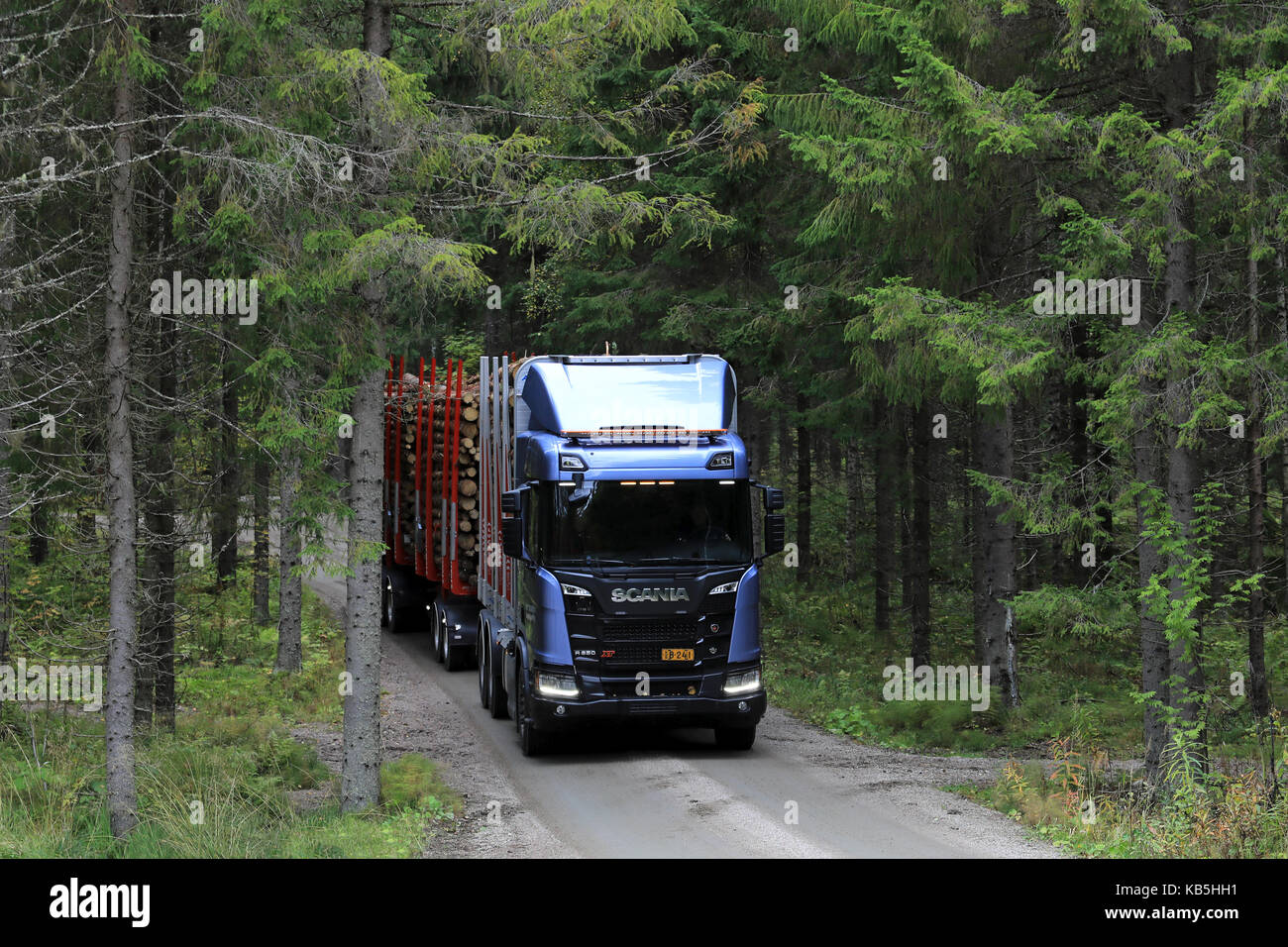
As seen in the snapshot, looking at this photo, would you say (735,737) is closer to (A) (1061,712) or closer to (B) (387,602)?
(A) (1061,712)

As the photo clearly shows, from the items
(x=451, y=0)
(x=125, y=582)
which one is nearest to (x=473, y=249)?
(x=451, y=0)

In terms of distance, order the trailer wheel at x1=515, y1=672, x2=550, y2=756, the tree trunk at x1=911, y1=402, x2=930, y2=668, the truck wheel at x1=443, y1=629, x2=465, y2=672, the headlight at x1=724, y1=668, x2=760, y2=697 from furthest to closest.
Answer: the truck wheel at x1=443, y1=629, x2=465, y2=672 → the tree trunk at x1=911, y1=402, x2=930, y2=668 → the trailer wheel at x1=515, y1=672, x2=550, y2=756 → the headlight at x1=724, y1=668, x2=760, y2=697

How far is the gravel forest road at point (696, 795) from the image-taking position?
998 cm

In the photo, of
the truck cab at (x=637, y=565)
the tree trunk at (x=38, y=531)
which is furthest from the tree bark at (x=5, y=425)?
the truck cab at (x=637, y=565)

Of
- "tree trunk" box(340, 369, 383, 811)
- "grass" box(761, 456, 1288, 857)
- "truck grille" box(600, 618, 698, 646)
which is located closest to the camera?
"grass" box(761, 456, 1288, 857)

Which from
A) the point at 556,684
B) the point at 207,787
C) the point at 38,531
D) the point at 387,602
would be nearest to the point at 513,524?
the point at 556,684

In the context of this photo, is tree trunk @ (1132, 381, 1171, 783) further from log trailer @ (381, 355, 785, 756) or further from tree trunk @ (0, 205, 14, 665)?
tree trunk @ (0, 205, 14, 665)

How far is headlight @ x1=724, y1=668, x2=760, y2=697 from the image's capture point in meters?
13.2

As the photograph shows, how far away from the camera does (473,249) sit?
415 inches

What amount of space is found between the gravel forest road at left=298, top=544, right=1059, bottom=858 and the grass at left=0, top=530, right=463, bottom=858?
54cm

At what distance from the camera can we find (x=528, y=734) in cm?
1362

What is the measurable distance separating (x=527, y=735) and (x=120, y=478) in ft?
17.7

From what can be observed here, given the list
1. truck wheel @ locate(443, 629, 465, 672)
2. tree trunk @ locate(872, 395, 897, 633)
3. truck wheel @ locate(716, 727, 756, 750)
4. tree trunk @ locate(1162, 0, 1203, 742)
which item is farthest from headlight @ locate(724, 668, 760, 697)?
truck wheel @ locate(443, 629, 465, 672)

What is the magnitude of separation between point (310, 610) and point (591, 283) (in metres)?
10.1
